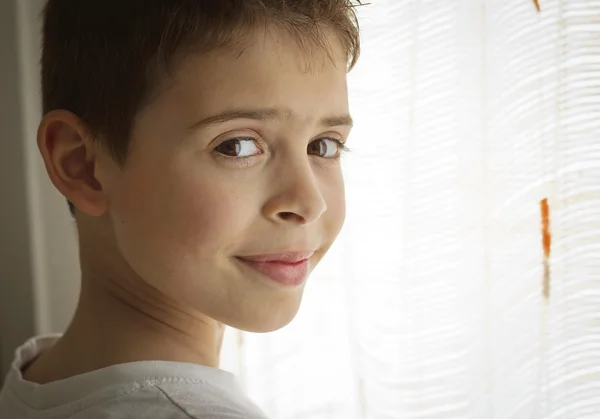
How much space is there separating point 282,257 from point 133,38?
0.30m

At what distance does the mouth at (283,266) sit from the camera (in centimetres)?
76

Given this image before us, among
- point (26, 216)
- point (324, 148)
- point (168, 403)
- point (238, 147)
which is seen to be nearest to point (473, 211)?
point (324, 148)

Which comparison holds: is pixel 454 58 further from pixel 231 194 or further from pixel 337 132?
pixel 231 194

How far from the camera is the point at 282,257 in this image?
77cm

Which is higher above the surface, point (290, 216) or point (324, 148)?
point (324, 148)

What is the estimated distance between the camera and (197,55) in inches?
27.6

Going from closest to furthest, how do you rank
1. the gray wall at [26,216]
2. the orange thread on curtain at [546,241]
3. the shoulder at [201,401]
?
1. the shoulder at [201,401]
2. the orange thread on curtain at [546,241]
3. the gray wall at [26,216]

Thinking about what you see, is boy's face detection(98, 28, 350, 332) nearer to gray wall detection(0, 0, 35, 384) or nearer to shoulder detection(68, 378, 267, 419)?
shoulder detection(68, 378, 267, 419)

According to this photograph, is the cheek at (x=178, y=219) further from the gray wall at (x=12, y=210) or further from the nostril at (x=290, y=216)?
the gray wall at (x=12, y=210)

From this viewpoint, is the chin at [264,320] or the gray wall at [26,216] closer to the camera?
the chin at [264,320]

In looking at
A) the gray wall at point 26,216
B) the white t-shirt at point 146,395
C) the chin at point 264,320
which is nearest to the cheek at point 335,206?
the chin at point 264,320

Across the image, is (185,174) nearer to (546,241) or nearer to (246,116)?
(246,116)

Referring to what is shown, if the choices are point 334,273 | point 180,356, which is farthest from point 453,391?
point 180,356

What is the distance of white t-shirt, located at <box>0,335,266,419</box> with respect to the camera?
0.67 metres
